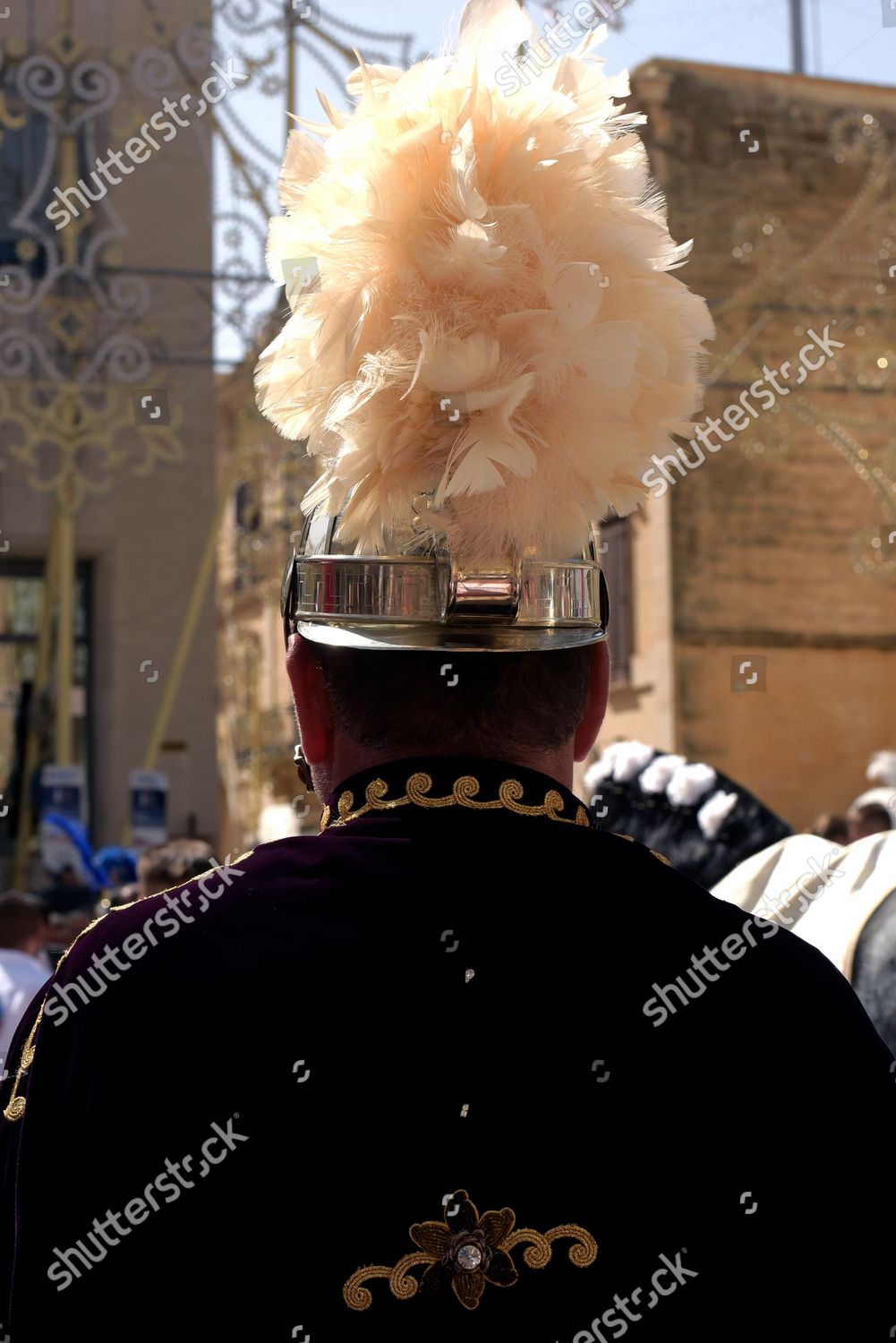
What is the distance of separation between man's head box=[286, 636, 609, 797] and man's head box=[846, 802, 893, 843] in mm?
5185

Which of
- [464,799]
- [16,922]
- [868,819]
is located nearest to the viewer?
[464,799]

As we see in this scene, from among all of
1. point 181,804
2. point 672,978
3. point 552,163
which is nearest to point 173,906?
point 672,978

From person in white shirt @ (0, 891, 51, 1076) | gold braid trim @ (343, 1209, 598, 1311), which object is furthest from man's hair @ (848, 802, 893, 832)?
gold braid trim @ (343, 1209, 598, 1311)

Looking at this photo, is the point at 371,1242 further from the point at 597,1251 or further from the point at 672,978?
the point at 672,978

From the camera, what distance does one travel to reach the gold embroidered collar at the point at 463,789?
158 cm

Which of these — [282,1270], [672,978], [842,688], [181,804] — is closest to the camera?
[282,1270]

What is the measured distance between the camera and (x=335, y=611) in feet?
5.40

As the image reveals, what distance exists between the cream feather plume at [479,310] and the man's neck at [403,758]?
0.20m

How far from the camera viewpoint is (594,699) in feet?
5.64

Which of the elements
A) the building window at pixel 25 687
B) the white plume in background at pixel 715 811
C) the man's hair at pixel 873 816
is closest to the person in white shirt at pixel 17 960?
the white plume in background at pixel 715 811

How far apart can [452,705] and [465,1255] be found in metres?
0.51

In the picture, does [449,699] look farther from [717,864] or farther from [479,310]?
[717,864]

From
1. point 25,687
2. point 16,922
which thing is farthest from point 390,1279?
point 25,687

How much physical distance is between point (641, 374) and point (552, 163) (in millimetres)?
231
